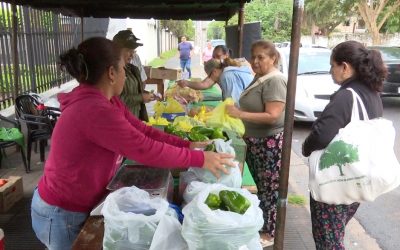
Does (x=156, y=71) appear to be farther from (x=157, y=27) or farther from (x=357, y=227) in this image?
(x=157, y=27)

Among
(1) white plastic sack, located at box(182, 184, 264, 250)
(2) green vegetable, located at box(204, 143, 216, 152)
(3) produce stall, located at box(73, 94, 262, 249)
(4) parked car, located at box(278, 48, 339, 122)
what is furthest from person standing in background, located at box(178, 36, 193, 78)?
(1) white plastic sack, located at box(182, 184, 264, 250)

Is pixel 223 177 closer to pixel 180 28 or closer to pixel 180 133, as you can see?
pixel 180 133

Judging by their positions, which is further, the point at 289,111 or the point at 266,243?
the point at 266,243

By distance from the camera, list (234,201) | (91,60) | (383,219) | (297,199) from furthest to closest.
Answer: (297,199) → (383,219) → (91,60) → (234,201)

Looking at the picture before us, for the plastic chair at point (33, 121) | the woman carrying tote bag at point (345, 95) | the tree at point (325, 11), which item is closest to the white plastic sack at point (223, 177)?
the woman carrying tote bag at point (345, 95)

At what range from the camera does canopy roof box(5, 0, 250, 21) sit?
589 centimetres

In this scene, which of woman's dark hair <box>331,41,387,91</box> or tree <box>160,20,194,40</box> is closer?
woman's dark hair <box>331,41,387,91</box>

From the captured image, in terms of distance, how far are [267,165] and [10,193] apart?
290 cm

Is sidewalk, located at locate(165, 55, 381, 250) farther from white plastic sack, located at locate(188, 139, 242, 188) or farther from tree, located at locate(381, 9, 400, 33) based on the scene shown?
tree, located at locate(381, 9, 400, 33)

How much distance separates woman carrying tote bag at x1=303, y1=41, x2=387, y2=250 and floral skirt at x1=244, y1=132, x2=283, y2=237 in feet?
2.85

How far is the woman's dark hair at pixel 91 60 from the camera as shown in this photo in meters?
1.70

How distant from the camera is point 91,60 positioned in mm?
1710

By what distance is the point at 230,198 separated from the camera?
63.7 inches

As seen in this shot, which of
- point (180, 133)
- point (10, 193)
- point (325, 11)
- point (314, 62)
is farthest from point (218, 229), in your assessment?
point (325, 11)
